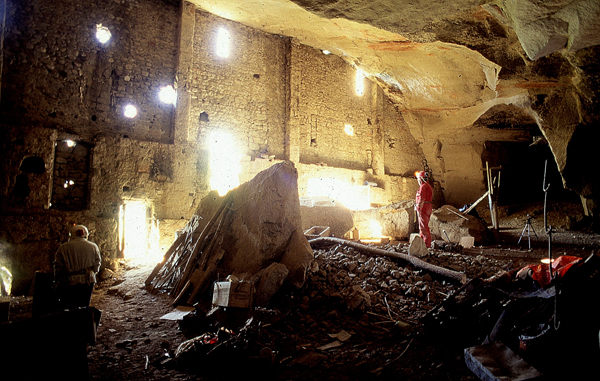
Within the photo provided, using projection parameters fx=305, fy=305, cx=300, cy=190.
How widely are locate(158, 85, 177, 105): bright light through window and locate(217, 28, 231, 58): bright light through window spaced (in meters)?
2.47

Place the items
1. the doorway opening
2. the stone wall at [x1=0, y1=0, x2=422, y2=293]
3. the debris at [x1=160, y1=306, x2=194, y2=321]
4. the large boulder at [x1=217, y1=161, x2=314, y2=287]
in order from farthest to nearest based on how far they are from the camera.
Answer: the doorway opening → the stone wall at [x1=0, y1=0, x2=422, y2=293] → the large boulder at [x1=217, y1=161, x2=314, y2=287] → the debris at [x1=160, y1=306, x2=194, y2=321]

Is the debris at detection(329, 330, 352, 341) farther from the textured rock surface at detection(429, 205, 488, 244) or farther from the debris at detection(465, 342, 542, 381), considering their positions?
the textured rock surface at detection(429, 205, 488, 244)

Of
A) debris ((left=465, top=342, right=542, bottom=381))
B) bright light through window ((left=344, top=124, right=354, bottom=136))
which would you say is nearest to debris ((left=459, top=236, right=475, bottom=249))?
debris ((left=465, top=342, right=542, bottom=381))

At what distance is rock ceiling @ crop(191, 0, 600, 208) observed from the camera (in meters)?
3.79

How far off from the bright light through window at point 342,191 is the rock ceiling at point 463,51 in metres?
4.54

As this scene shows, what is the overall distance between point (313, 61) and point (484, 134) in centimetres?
832

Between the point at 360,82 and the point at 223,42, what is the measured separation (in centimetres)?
721

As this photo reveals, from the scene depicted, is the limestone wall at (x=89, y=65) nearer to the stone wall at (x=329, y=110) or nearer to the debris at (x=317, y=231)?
the stone wall at (x=329, y=110)

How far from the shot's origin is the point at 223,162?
448 inches

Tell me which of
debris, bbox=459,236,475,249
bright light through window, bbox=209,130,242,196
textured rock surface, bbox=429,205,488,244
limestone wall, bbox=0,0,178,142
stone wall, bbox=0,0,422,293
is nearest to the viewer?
stone wall, bbox=0,0,422,293

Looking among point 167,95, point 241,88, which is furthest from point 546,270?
point 241,88

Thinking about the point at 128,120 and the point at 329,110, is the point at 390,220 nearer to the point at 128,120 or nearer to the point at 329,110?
the point at 329,110

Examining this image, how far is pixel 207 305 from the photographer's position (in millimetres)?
4555

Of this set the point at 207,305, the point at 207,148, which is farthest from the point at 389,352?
the point at 207,148
